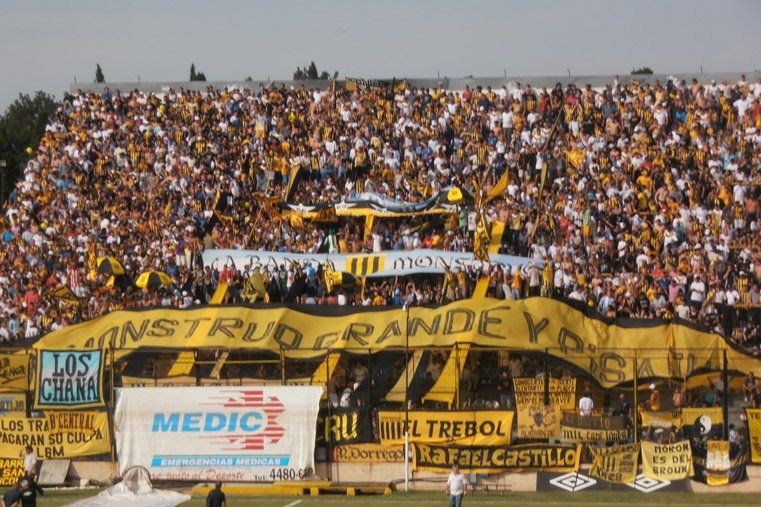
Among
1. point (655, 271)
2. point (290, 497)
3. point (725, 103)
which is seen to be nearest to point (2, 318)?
point (290, 497)

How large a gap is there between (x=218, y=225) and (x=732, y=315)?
17.6 meters

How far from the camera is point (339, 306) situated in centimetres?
3609

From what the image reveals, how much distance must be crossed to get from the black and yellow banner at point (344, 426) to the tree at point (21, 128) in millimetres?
49139

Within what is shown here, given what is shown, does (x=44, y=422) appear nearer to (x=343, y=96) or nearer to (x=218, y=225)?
(x=218, y=225)

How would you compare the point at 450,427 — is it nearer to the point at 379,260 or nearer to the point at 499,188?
the point at 379,260

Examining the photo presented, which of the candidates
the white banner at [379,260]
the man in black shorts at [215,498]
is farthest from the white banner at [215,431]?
the white banner at [379,260]

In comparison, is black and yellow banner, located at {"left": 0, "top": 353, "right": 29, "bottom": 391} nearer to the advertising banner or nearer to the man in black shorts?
the advertising banner

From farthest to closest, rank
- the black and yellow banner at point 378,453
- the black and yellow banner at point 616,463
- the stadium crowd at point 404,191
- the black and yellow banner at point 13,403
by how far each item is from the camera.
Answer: the stadium crowd at point 404,191, the black and yellow banner at point 13,403, the black and yellow banner at point 378,453, the black and yellow banner at point 616,463

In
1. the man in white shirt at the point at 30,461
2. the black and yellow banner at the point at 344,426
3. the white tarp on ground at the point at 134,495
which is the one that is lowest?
the white tarp on ground at the point at 134,495

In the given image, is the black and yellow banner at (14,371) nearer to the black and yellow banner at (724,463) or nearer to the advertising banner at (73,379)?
the advertising banner at (73,379)

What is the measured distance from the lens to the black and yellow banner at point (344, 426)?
31609 millimetres

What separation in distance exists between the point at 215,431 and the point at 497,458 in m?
6.70

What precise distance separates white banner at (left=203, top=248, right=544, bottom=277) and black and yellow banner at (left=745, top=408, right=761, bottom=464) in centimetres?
1030

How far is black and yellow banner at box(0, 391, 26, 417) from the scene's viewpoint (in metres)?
33.1
